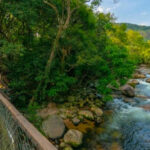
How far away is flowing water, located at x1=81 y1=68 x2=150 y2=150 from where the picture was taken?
6379mm

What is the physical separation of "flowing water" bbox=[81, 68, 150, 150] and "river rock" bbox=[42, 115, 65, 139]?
1.34 meters

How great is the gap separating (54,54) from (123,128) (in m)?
5.65

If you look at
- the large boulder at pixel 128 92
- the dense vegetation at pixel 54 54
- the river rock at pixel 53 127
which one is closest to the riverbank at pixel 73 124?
the river rock at pixel 53 127

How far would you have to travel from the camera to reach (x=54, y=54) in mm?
7875

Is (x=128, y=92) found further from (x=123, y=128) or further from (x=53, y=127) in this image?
(x=53, y=127)

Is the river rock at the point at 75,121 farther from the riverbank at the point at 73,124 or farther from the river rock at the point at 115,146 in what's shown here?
the river rock at the point at 115,146

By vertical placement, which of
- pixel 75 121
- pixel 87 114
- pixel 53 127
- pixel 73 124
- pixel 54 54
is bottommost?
pixel 73 124

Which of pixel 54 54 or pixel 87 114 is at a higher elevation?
pixel 54 54

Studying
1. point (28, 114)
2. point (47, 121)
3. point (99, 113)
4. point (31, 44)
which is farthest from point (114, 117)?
point (31, 44)

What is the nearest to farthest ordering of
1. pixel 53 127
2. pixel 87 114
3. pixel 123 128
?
1. pixel 53 127
2. pixel 123 128
3. pixel 87 114

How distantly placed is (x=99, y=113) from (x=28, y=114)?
447 cm

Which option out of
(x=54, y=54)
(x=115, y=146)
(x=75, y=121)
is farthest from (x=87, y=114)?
(x=54, y=54)

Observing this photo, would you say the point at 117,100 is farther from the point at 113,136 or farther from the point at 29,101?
the point at 29,101

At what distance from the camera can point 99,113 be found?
8.97 metres
